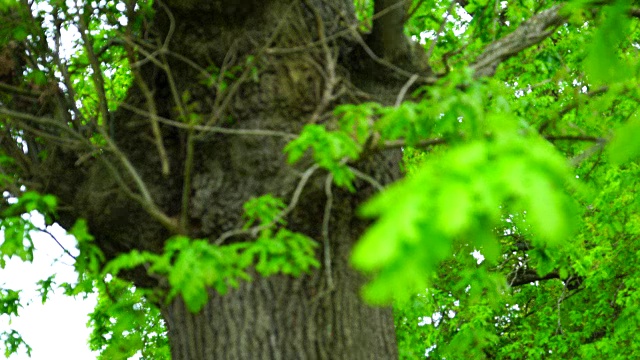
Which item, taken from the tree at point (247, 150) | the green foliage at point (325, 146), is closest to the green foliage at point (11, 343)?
the tree at point (247, 150)

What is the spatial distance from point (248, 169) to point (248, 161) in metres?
0.05

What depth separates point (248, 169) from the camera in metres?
4.99

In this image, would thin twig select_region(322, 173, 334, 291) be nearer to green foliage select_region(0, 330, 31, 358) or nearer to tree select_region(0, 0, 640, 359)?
tree select_region(0, 0, 640, 359)

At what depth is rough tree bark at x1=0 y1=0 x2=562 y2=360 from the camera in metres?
4.85

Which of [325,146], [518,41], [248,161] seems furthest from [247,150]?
[518,41]

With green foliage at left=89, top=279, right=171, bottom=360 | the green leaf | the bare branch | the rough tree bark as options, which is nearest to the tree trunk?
the rough tree bark

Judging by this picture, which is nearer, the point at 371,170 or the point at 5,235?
the point at 5,235

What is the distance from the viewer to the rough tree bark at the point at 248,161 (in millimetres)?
4852

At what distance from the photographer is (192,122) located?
15.3 ft

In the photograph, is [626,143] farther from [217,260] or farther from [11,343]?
[11,343]

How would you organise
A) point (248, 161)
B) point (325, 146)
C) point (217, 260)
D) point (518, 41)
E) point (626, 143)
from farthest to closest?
point (518, 41) < point (248, 161) < point (325, 146) < point (217, 260) < point (626, 143)

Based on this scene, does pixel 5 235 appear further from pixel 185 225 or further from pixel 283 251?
pixel 283 251

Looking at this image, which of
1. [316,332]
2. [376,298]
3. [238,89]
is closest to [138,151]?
[238,89]

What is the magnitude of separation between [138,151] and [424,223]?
3750 millimetres
